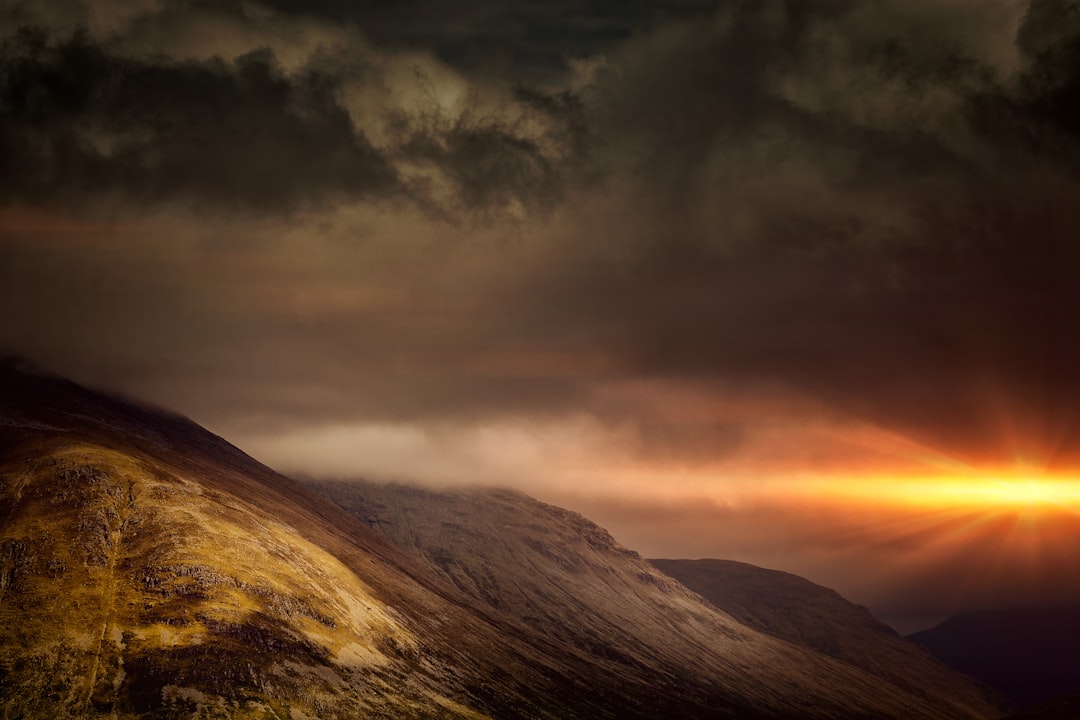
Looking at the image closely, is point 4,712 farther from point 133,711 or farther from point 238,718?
point 238,718

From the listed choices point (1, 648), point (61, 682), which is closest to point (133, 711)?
point (61, 682)

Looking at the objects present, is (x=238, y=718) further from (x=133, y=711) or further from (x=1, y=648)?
(x=1, y=648)

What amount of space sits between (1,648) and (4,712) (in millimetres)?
26529

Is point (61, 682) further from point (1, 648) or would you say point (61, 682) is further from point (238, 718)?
point (238, 718)

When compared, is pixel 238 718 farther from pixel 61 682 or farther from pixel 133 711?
pixel 61 682

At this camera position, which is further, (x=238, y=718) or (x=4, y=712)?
(x=238, y=718)

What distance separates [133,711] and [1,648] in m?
39.4

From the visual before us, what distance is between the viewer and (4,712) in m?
174

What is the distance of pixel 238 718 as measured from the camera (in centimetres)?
19838

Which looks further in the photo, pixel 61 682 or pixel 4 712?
pixel 61 682

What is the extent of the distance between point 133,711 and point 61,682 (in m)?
19.4

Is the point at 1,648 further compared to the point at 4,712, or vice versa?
the point at 1,648

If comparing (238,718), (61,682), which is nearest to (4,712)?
(61,682)

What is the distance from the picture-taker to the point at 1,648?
195250 millimetres
